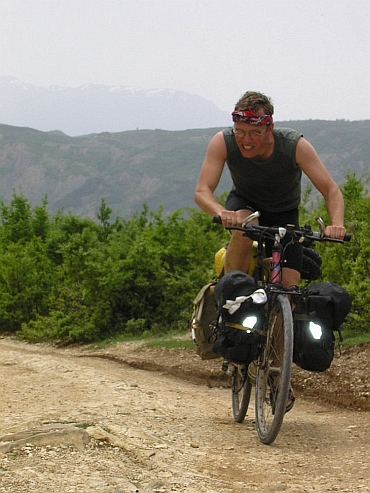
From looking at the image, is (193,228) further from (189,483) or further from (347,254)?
(189,483)

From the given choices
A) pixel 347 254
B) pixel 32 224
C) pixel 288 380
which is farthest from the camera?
pixel 32 224

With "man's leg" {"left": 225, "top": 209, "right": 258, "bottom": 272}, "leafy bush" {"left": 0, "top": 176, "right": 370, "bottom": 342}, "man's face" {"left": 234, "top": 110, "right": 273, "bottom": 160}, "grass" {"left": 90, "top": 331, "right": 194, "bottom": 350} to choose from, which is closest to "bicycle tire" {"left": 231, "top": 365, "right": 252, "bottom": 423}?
"man's leg" {"left": 225, "top": 209, "right": 258, "bottom": 272}

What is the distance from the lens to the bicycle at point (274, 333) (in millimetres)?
4828

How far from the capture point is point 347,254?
10.9m

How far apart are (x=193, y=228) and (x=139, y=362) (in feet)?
19.5

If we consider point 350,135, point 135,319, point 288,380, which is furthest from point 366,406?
point 350,135

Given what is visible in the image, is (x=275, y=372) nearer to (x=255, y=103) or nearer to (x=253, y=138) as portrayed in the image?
(x=253, y=138)

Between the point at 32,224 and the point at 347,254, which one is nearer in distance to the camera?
the point at 347,254

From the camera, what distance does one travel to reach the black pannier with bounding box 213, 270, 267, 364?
5105mm

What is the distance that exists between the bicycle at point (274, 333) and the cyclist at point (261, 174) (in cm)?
15

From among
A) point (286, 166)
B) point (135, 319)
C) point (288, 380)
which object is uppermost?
point (286, 166)

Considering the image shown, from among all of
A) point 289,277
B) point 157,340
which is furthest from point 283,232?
point 157,340

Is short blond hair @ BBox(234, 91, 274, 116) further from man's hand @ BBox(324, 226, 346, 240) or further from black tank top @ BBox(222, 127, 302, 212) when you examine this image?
man's hand @ BBox(324, 226, 346, 240)

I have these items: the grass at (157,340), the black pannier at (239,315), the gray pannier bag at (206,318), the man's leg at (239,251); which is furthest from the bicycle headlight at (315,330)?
the grass at (157,340)
